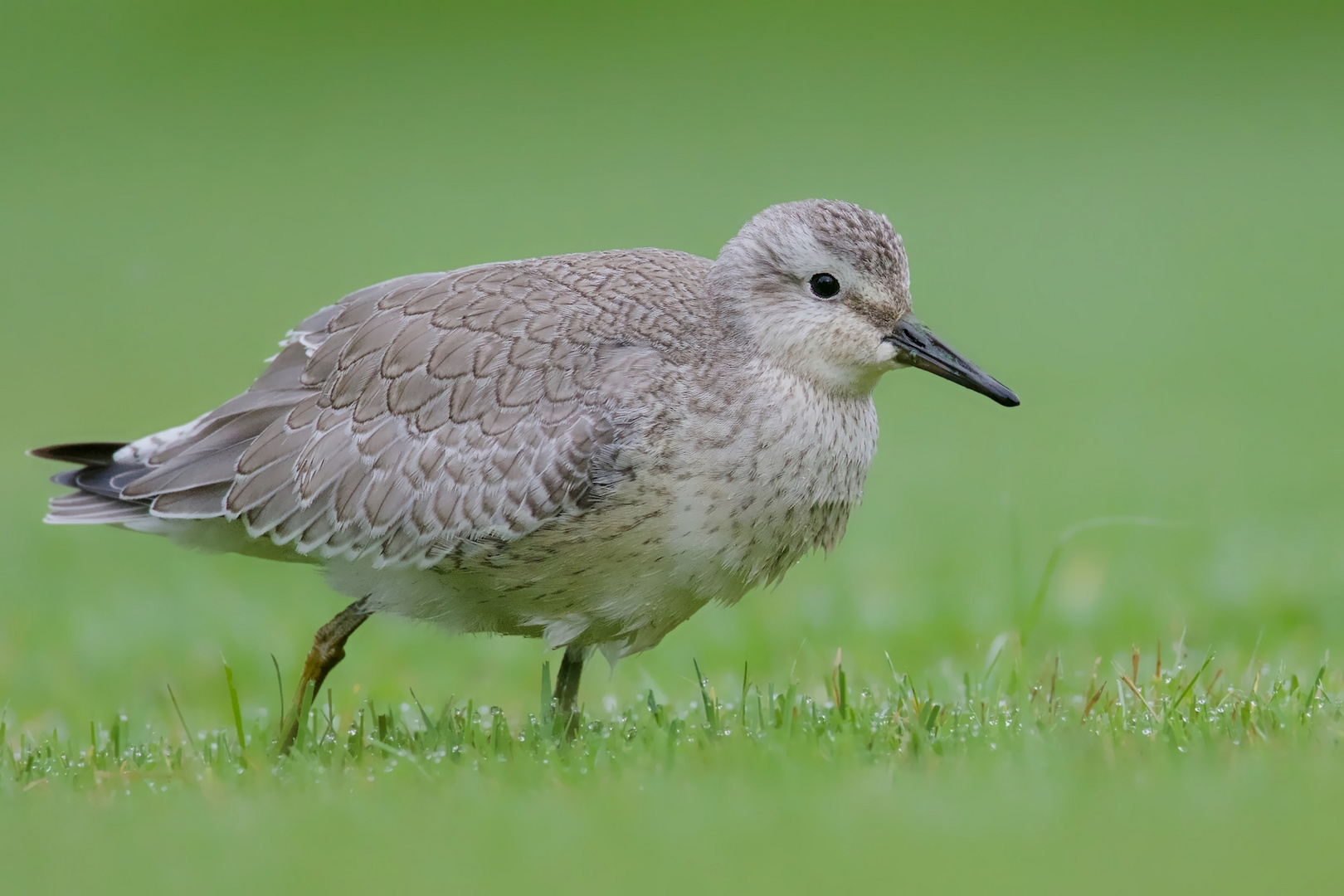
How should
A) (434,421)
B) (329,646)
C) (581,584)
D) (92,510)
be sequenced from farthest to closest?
(92,510) < (329,646) < (434,421) < (581,584)

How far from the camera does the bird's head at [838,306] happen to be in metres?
5.36

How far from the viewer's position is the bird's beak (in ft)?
17.6

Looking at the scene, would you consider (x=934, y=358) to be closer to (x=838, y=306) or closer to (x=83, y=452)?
(x=838, y=306)

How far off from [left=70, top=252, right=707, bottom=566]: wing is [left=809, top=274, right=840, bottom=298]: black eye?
47 centimetres

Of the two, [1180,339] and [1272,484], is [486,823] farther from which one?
[1180,339]

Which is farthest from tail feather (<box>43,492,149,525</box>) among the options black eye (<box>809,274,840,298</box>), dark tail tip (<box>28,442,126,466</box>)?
black eye (<box>809,274,840,298</box>)

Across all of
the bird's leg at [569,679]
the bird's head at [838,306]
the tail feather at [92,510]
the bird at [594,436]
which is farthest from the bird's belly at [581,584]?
the tail feather at [92,510]

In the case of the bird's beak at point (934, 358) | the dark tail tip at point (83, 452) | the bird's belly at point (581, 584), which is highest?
the bird's beak at point (934, 358)

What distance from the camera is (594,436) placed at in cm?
526

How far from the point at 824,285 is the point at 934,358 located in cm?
45

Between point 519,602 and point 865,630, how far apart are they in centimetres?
290

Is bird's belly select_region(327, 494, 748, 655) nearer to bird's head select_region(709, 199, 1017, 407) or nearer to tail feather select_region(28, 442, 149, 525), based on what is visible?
bird's head select_region(709, 199, 1017, 407)

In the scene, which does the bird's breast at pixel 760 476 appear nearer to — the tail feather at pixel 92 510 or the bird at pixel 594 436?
the bird at pixel 594 436

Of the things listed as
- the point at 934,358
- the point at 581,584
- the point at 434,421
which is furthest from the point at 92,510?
the point at 934,358
